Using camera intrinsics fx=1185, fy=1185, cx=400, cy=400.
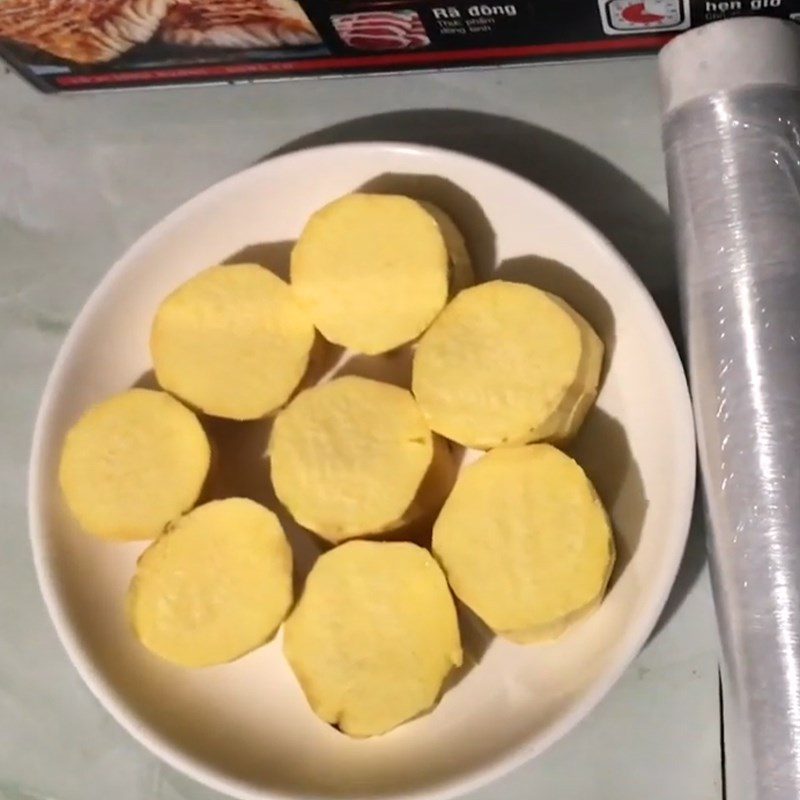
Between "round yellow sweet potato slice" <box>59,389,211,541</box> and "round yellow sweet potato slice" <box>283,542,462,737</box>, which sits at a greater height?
"round yellow sweet potato slice" <box>59,389,211,541</box>

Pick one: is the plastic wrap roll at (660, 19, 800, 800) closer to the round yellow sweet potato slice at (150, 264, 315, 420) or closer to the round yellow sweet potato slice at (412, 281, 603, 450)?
the round yellow sweet potato slice at (412, 281, 603, 450)

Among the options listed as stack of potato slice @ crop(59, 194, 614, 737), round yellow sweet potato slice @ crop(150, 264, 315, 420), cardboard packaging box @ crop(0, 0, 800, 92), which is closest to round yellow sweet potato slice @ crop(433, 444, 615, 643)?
stack of potato slice @ crop(59, 194, 614, 737)

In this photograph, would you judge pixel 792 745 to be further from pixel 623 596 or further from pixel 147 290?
pixel 147 290

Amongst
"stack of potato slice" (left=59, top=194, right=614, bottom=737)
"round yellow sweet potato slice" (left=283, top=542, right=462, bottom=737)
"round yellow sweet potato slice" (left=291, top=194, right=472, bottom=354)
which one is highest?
"round yellow sweet potato slice" (left=291, top=194, right=472, bottom=354)

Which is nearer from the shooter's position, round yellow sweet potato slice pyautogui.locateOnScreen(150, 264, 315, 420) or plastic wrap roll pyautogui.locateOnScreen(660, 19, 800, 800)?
plastic wrap roll pyautogui.locateOnScreen(660, 19, 800, 800)

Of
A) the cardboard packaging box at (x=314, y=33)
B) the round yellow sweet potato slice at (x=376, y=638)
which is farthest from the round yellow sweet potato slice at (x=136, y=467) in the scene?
the cardboard packaging box at (x=314, y=33)

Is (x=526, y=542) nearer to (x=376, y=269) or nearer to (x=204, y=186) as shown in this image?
(x=376, y=269)

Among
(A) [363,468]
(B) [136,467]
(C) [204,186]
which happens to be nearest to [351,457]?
(A) [363,468]

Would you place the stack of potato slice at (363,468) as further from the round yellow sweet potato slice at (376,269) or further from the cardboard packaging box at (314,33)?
the cardboard packaging box at (314,33)
